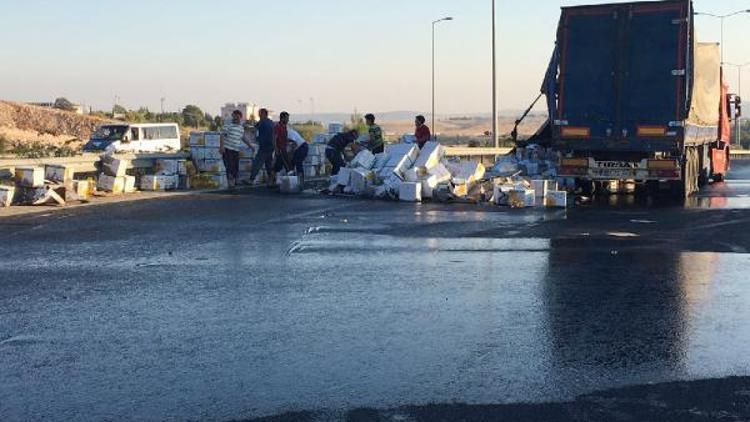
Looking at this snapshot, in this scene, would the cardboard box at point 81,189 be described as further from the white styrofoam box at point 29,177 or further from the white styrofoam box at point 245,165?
the white styrofoam box at point 245,165

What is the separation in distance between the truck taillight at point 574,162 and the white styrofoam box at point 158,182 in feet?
30.4

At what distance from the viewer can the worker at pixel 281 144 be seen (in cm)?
A: 2252

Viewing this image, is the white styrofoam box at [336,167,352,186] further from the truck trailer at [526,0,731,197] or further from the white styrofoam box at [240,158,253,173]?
the truck trailer at [526,0,731,197]

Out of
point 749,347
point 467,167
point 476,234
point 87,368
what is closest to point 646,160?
point 467,167

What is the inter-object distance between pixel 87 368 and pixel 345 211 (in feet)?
36.7

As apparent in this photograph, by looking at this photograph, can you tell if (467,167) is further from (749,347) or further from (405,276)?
(749,347)

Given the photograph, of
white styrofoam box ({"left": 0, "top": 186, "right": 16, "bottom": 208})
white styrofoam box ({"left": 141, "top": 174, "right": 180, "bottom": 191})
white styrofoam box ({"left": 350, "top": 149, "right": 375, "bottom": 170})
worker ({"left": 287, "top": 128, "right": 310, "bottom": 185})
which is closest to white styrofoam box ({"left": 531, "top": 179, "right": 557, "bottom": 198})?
white styrofoam box ({"left": 350, "top": 149, "right": 375, "bottom": 170})

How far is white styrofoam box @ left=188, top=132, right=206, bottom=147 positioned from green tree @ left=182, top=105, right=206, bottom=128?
59.1 metres

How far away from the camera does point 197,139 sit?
76.0 feet

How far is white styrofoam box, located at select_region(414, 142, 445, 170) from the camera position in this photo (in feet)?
65.8

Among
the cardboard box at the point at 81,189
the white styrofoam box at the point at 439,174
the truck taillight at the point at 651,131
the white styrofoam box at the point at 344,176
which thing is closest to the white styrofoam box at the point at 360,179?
the white styrofoam box at the point at 344,176

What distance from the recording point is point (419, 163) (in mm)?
20141

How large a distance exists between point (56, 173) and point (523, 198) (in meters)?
9.32

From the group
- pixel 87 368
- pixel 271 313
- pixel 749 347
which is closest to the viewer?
pixel 87 368
